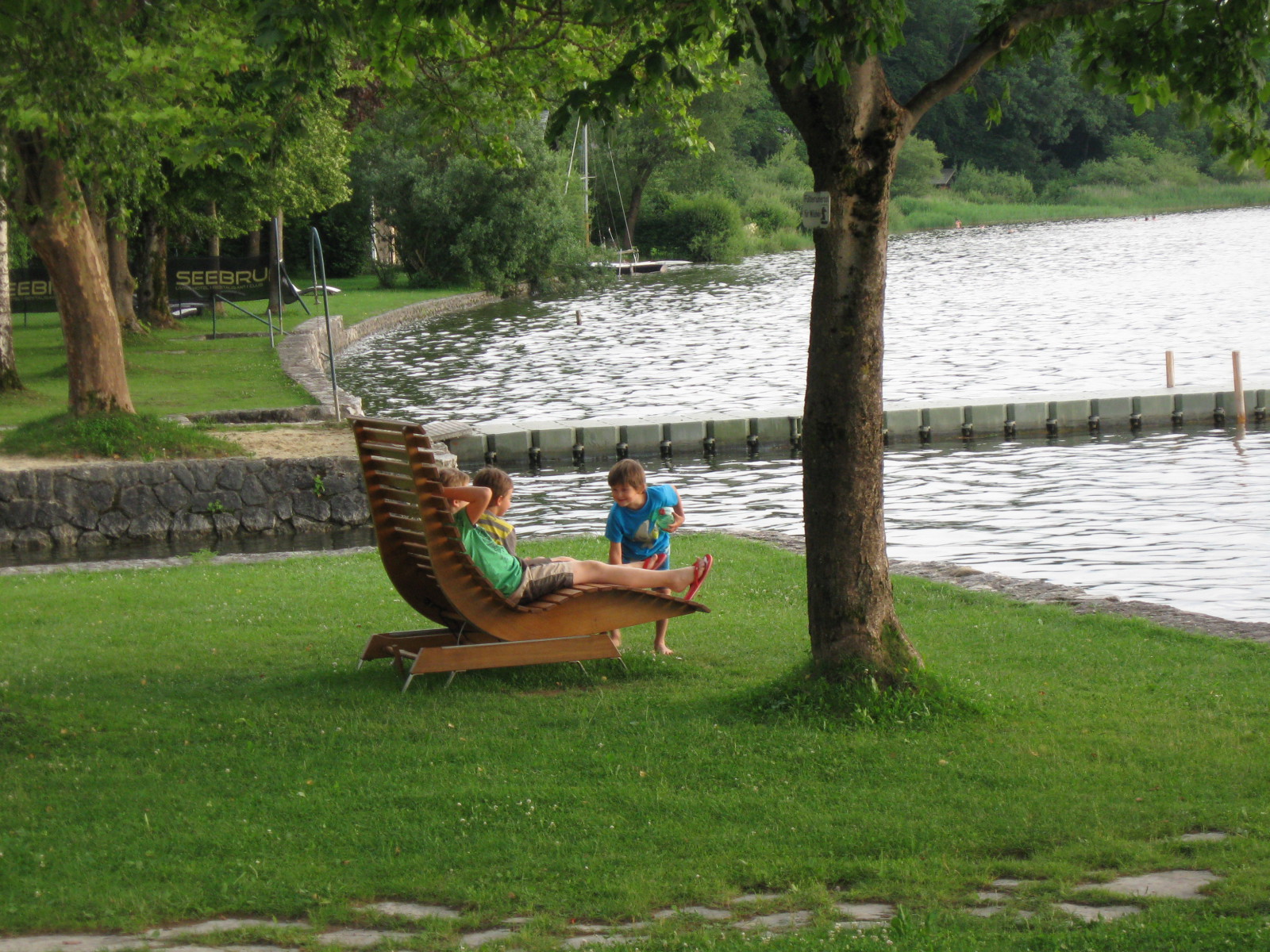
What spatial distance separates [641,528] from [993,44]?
3.36m

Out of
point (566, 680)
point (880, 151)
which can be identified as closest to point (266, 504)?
point (566, 680)

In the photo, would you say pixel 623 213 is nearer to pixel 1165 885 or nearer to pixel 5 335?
pixel 5 335

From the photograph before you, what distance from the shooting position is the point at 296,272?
64438 mm

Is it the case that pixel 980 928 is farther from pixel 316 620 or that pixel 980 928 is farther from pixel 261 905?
pixel 316 620

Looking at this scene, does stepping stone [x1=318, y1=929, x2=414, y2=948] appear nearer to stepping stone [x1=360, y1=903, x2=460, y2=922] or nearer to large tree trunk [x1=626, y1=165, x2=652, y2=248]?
stepping stone [x1=360, y1=903, x2=460, y2=922]

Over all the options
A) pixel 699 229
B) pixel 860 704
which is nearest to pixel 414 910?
pixel 860 704

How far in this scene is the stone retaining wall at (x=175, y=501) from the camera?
16.2 m

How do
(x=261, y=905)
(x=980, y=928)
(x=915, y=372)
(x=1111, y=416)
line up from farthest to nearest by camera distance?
(x=915, y=372) → (x=1111, y=416) → (x=261, y=905) → (x=980, y=928)

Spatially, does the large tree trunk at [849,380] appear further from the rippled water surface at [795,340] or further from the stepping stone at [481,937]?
the rippled water surface at [795,340]

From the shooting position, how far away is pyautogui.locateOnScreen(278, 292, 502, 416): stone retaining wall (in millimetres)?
23797

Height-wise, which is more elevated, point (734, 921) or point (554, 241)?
point (554, 241)

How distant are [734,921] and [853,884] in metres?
0.53

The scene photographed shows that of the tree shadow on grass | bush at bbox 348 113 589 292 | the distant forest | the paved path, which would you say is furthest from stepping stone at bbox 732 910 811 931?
bush at bbox 348 113 589 292

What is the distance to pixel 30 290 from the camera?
1485 inches
